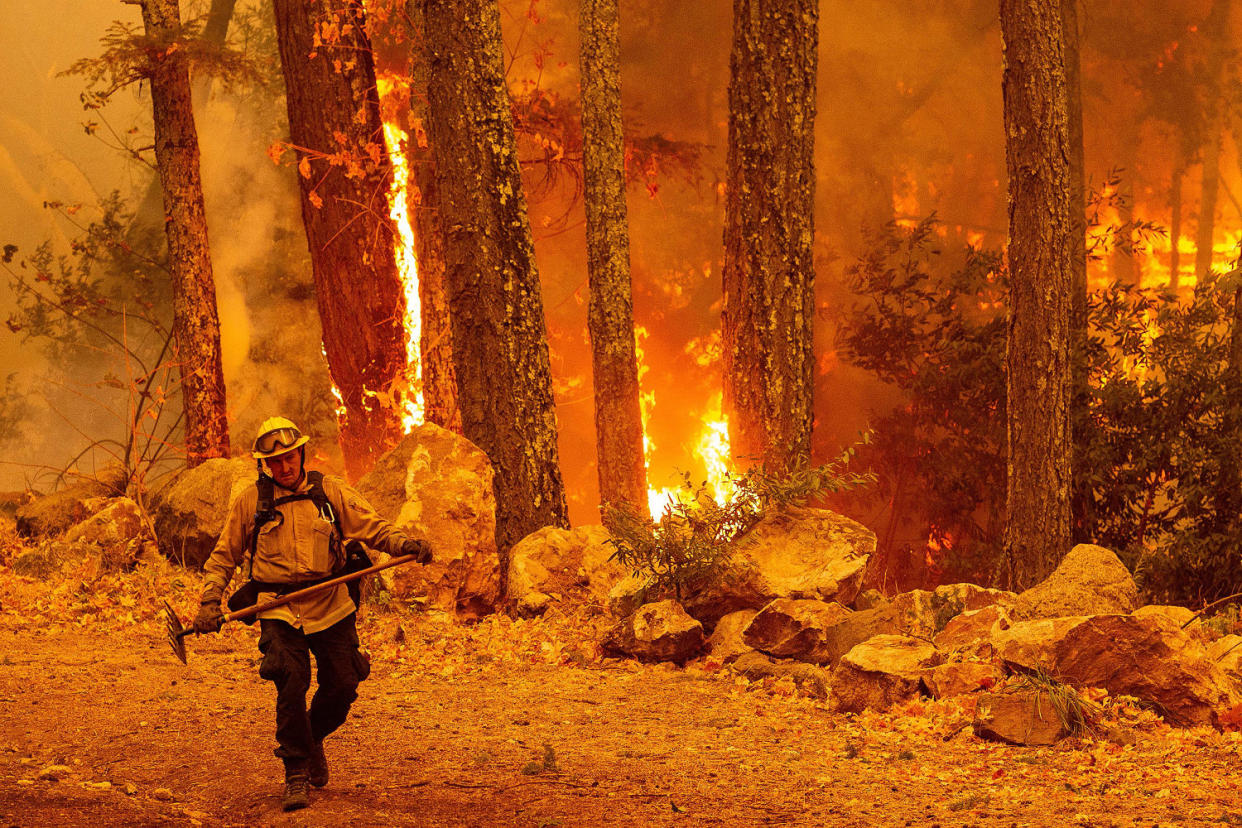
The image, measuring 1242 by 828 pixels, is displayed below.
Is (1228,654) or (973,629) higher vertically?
(973,629)

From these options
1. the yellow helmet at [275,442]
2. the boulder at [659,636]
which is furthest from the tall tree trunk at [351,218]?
the yellow helmet at [275,442]

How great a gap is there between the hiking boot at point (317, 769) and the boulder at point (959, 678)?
12.2 ft

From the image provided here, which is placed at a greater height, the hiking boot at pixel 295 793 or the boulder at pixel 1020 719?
the hiking boot at pixel 295 793

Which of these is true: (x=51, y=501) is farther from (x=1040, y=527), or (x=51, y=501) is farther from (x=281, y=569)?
(x=1040, y=527)

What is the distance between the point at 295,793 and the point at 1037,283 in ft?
31.5

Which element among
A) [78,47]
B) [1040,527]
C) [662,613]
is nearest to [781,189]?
[1040,527]

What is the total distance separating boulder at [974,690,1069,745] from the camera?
6.68 metres

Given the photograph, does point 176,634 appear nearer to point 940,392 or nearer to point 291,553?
point 291,553

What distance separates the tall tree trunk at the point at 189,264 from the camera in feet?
51.1

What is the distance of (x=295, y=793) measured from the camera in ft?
17.7

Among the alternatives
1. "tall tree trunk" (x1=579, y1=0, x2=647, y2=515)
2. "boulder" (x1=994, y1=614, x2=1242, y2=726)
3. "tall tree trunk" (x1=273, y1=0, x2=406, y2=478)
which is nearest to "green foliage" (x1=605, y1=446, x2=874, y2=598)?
"boulder" (x1=994, y1=614, x2=1242, y2=726)

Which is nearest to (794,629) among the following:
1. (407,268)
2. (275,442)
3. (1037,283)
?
(275,442)

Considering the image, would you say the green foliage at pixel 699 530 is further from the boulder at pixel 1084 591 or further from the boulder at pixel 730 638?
the boulder at pixel 1084 591

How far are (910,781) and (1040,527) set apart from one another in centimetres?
701
